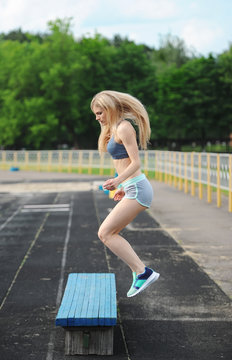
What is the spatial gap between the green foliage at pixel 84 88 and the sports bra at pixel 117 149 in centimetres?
5040

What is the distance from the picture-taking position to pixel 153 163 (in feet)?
87.8

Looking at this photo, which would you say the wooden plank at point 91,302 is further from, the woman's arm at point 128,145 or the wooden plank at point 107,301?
the woman's arm at point 128,145

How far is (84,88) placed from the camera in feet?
198

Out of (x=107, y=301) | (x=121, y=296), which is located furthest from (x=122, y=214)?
(x=121, y=296)

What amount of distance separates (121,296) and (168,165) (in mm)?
16878

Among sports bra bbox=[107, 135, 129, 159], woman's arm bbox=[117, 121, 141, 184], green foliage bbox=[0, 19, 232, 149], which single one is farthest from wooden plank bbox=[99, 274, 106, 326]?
green foliage bbox=[0, 19, 232, 149]

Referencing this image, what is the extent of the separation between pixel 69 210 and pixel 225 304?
361 inches

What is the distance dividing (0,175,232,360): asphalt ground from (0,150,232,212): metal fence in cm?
350

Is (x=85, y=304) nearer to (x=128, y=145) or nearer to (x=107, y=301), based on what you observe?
(x=107, y=301)

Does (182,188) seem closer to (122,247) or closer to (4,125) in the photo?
(122,247)

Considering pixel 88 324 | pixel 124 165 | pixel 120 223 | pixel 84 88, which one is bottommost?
pixel 88 324

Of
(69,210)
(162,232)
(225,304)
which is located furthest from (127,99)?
(69,210)

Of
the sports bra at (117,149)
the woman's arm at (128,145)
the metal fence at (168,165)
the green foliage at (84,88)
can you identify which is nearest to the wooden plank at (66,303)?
the woman's arm at (128,145)

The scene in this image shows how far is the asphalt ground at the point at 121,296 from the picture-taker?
452 centimetres
